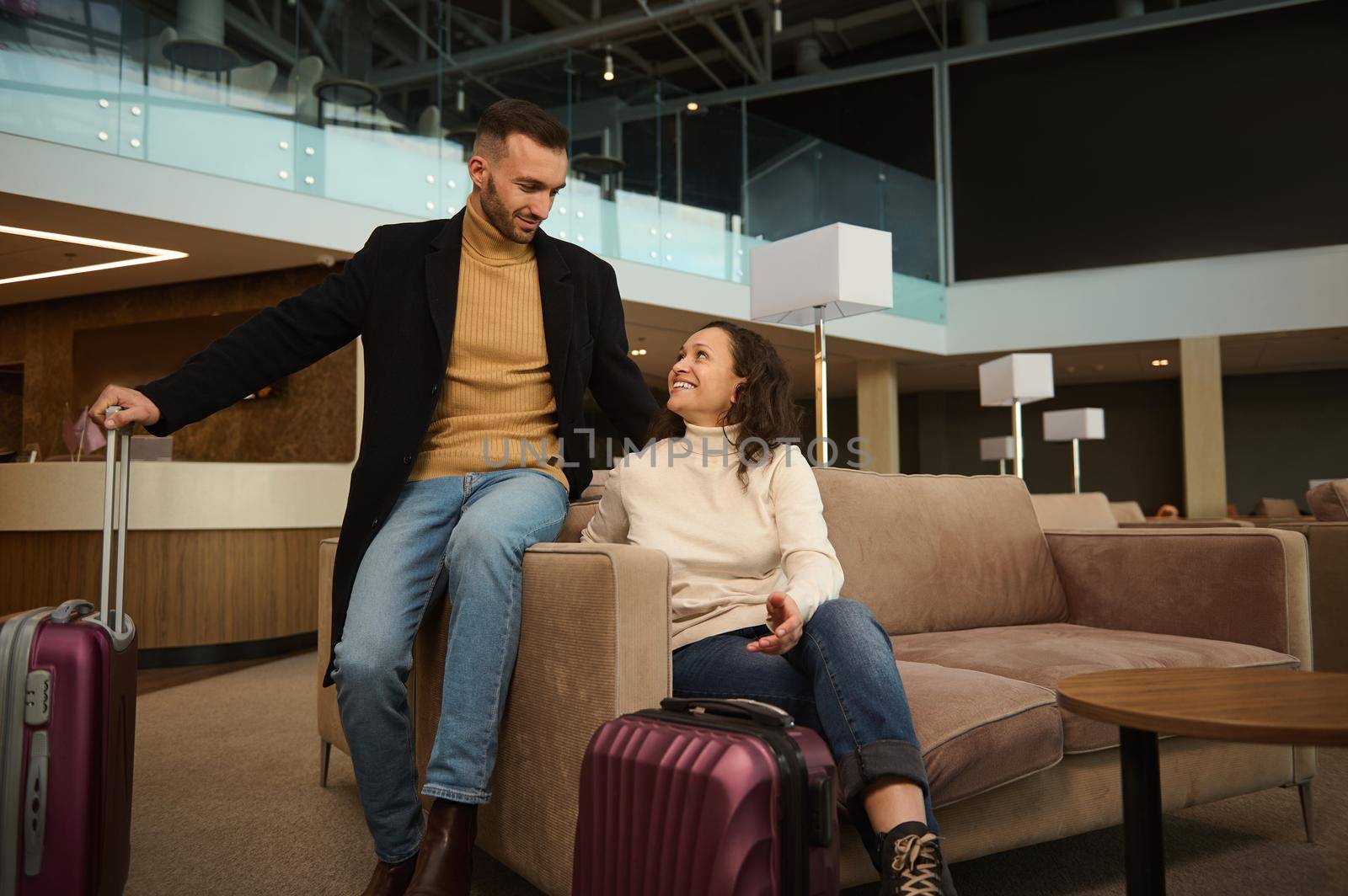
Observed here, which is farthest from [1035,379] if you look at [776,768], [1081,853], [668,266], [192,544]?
[776,768]

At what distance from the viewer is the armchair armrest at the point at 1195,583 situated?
205cm

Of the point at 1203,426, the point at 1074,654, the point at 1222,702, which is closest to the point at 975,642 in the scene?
the point at 1074,654

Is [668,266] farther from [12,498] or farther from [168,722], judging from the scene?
[168,722]

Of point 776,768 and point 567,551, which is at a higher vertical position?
point 567,551

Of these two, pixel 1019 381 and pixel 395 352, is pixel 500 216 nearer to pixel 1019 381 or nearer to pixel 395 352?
pixel 395 352

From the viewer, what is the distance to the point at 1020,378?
19.4ft

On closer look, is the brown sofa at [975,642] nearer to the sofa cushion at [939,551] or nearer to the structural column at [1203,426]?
the sofa cushion at [939,551]

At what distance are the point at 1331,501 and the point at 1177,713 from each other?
8.65 feet

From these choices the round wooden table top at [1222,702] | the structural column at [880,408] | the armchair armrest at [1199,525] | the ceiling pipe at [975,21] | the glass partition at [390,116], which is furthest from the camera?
the ceiling pipe at [975,21]

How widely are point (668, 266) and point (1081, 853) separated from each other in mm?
6032

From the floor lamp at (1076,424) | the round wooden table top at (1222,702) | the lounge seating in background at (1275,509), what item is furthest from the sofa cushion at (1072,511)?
the floor lamp at (1076,424)

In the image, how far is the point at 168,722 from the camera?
3.31 m

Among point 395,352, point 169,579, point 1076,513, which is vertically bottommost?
point 169,579

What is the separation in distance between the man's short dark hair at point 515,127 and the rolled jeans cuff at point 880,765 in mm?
1147
